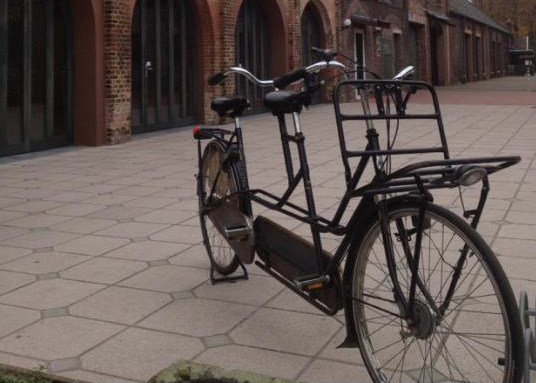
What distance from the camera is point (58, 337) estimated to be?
324cm

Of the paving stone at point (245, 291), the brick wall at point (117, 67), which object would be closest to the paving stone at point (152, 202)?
the paving stone at point (245, 291)

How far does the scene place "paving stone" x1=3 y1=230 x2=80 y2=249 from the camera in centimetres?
505

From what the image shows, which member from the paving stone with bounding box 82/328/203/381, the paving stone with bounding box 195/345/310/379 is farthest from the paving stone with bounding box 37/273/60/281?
the paving stone with bounding box 195/345/310/379

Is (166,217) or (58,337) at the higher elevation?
(166,217)

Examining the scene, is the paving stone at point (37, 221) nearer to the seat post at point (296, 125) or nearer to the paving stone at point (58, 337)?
the paving stone at point (58, 337)

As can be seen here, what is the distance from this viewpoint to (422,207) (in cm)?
232

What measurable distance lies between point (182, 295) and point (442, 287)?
1.70 metres

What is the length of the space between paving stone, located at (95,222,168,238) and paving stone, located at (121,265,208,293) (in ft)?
3.17

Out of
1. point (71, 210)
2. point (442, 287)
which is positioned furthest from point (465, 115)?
point (442, 287)

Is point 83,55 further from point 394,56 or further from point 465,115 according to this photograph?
point 394,56

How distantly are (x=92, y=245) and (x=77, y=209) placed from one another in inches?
57.9

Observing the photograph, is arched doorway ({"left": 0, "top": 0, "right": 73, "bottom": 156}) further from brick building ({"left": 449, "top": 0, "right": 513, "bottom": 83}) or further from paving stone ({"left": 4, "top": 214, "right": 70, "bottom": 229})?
brick building ({"left": 449, "top": 0, "right": 513, "bottom": 83})

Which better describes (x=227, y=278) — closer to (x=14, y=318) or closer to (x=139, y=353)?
(x=139, y=353)

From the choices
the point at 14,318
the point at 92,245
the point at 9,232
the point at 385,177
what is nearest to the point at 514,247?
the point at 385,177
